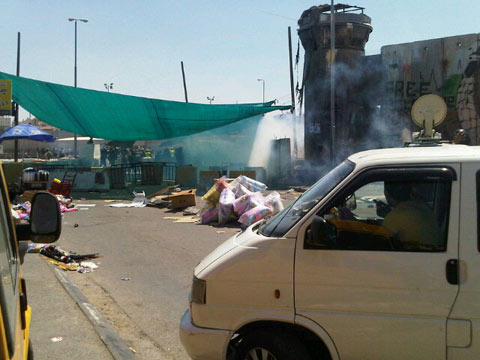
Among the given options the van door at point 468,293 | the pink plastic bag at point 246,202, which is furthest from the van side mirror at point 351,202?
the pink plastic bag at point 246,202

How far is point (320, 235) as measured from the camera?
3158mm

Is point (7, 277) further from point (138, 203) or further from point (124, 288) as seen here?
point (138, 203)

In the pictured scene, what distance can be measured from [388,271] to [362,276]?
161mm

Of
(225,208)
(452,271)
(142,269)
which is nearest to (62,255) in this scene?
(142,269)

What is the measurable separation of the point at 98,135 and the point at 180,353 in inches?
765

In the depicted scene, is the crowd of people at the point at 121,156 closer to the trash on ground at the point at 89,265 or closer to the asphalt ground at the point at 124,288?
the asphalt ground at the point at 124,288

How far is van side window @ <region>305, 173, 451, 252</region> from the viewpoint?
10.3ft

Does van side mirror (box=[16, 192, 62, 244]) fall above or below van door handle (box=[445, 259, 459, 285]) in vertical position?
above

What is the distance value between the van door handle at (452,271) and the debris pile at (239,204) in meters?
8.78

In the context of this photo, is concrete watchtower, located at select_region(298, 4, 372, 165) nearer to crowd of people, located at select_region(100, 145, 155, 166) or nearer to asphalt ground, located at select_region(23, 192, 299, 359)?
crowd of people, located at select_region(100, 145, 155, 166)

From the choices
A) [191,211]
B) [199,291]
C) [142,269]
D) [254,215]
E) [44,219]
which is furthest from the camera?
[191,211]

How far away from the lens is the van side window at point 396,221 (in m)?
3.14

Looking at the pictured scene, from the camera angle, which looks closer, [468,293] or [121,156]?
[468,293]

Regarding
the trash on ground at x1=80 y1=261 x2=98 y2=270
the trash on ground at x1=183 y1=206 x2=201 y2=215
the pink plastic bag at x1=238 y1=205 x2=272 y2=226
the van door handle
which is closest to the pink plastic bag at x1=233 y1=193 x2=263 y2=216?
the pink plastic bag at x1=238 y1=205 x2=272 y2=226
